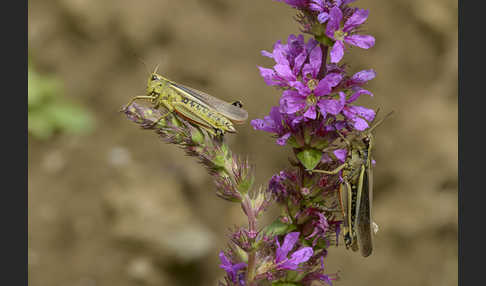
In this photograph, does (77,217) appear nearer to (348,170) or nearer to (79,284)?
(79,284)

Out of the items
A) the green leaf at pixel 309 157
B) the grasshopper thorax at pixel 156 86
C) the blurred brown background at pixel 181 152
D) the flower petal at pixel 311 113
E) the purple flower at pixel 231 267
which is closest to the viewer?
the flower petal at pixel 311 113

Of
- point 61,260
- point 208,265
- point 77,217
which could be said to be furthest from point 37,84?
point 208,265

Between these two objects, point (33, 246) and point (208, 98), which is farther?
point (33, 246)

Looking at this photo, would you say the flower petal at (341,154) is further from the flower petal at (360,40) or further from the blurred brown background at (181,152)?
the blurred brown background at (181,152)

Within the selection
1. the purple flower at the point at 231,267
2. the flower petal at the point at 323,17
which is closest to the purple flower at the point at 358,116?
the flower petal at the point at 323,17

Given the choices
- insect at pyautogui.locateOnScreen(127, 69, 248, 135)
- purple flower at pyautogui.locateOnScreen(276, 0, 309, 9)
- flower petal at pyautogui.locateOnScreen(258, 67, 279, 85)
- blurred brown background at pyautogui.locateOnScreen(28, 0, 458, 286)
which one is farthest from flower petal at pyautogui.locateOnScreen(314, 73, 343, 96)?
blurred brown background at pyautogui.locateOnScreen(28, 0, 458, 286)
